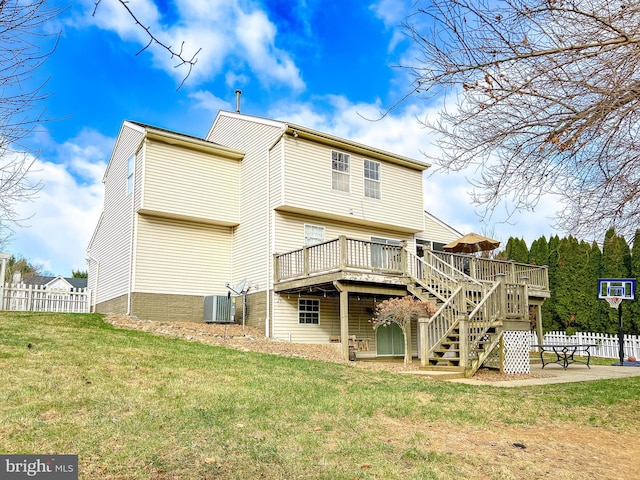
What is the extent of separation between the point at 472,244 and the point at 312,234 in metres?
6.89

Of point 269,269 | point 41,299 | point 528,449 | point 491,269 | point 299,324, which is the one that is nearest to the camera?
point 528,449

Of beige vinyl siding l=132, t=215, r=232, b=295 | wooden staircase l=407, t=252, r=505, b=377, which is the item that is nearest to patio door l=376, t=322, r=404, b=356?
wooden staircase l=407, t=252, r=505, b=377

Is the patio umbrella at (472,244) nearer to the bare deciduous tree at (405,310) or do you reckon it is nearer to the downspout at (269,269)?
the bare deciduous tree at (405,310)

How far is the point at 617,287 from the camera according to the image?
770 inches

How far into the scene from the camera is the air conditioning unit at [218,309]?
17.6 m

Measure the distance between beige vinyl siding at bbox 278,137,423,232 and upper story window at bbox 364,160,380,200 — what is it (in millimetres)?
176

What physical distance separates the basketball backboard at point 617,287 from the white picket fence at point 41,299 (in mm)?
19954

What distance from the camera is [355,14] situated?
5906 mm

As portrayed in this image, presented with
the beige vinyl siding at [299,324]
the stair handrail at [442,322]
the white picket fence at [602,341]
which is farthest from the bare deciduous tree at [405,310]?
the white picket fence at [602,341]

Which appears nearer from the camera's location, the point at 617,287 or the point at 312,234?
the point at 312,234

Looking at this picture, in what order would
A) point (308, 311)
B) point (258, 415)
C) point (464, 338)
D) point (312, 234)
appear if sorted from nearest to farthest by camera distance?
point (258, 415), point (464, 338), point (308, 311), point (312, 234)

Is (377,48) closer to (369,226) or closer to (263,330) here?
(263,330)

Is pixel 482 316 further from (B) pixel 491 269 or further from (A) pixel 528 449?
(A) pixel 528 449

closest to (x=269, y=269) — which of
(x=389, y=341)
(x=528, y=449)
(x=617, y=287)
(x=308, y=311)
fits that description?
(x=308, y=311)
